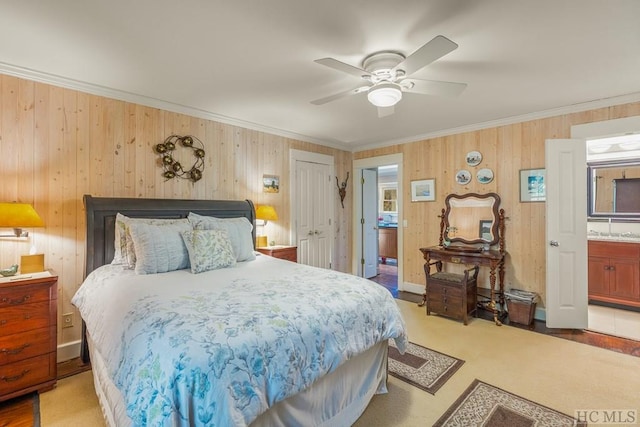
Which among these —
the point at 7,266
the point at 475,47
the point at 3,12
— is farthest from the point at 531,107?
the point at 7,266

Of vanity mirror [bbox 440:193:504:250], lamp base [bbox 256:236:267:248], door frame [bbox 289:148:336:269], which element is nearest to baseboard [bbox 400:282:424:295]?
vanity mirror [bbox 440:193:504:250]

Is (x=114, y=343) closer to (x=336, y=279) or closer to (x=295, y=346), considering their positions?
(x=295, y=346)

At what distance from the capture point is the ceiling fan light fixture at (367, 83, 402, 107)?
2178 mm

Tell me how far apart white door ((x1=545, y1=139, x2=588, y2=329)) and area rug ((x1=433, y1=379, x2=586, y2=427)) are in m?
1.71

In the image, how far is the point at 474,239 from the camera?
4012 mm

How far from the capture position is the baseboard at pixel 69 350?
2649 mm

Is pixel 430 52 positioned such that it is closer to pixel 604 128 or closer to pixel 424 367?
pixel 424 367

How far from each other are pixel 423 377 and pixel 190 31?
3015mm

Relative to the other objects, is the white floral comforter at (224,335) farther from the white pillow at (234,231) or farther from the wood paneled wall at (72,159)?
the wood paneled wall at (72,159)

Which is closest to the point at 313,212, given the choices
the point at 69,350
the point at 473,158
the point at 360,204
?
the point at 360,204

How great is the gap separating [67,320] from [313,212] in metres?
3.22

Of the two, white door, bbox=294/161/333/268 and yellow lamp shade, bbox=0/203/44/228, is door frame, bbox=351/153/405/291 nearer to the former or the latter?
white door, bbox=294/161/333/268

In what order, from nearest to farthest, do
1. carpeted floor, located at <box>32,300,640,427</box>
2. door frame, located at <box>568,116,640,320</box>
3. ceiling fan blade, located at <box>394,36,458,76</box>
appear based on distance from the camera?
ceiling fan blade, located at <box>394,36,458,76</box>
carpeted floor, located at <box>32,300,640,427</box>
door frame, located at <box>568,116,640,320</box>

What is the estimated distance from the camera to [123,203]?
2803 mm
